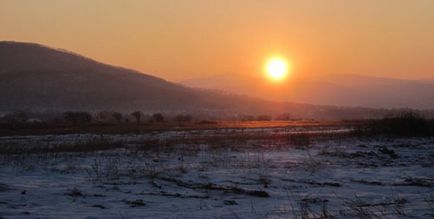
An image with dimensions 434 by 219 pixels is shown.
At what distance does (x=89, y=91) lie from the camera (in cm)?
13500

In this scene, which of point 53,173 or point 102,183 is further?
point 53,173

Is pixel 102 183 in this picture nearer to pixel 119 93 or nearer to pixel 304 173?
pixel 304 173

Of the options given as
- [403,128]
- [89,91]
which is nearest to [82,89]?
[89,91]

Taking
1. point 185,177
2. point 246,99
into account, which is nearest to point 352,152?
point 185,177

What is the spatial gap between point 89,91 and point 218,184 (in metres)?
124

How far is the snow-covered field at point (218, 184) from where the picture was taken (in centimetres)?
1052

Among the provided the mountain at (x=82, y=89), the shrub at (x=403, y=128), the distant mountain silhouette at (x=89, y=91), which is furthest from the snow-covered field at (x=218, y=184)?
the mountain at (x=82, y=89)

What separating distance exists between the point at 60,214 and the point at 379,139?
22.9 metres

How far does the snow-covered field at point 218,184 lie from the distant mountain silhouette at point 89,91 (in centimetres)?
9883

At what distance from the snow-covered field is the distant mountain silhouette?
324 ft

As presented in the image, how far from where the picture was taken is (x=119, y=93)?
5389 inches

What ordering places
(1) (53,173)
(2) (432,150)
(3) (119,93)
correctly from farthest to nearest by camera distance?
(3) (119,93) < (2) (432,150) < (1) (53,173)

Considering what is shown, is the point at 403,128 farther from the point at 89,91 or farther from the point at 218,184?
the point at 89,91

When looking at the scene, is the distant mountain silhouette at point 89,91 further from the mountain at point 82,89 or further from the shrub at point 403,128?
the shrub at point 403,128
